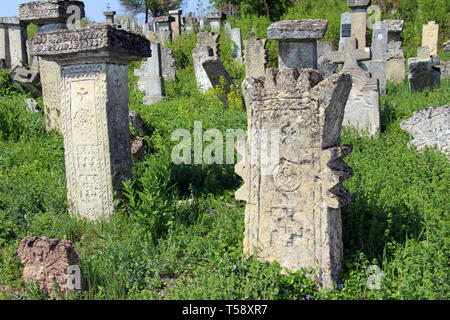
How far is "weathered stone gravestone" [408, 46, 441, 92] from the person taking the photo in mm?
9977

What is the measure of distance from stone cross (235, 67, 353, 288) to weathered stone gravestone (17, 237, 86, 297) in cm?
140

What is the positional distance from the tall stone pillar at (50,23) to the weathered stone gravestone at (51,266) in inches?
165

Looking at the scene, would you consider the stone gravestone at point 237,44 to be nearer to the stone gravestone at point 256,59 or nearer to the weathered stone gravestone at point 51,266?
the stone gravestone at point 256,59

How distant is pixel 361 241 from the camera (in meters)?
3.62

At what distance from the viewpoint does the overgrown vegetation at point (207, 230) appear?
3.05 meters

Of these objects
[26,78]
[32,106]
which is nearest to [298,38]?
[32,106]

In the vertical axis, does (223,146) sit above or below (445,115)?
below

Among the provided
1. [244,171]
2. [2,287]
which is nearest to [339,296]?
[244,171]

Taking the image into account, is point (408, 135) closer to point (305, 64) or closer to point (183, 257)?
point (305, 64)

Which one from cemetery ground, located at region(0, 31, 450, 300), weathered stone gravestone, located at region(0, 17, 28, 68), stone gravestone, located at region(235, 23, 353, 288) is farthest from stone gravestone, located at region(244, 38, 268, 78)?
stone gravestone, located at region(235, 23, 353, 288)

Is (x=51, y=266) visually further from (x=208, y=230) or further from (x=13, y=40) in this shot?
(x=13, y=40)

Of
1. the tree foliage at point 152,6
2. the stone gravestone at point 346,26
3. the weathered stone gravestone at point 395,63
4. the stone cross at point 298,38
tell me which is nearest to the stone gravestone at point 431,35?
the stone gravestone at point 346,26

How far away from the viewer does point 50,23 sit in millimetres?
7234

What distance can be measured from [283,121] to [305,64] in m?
4.80
